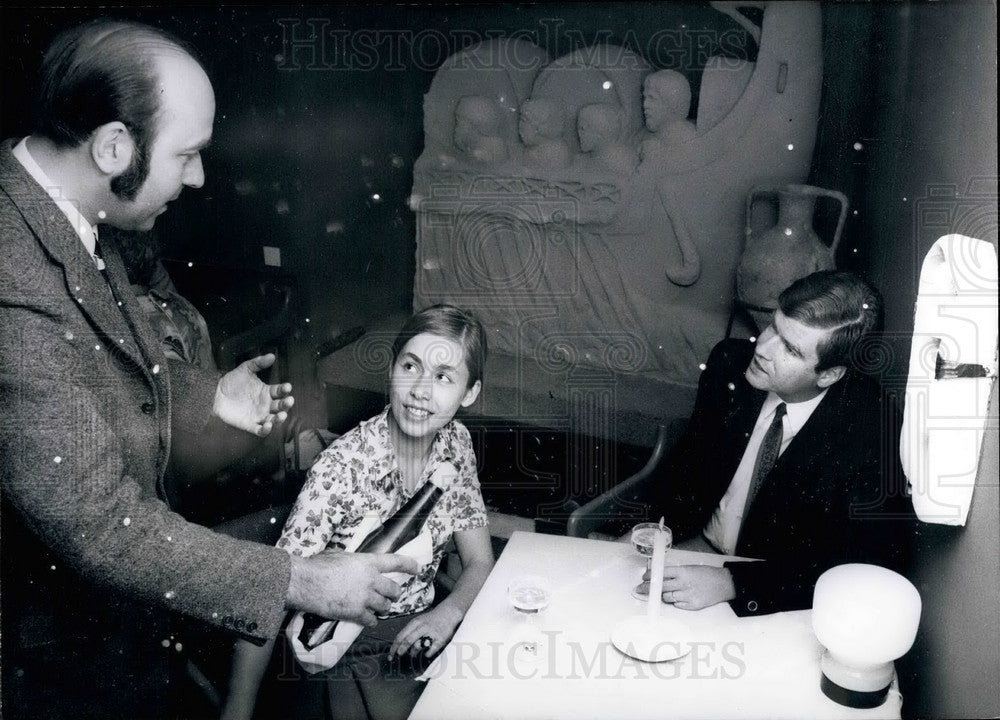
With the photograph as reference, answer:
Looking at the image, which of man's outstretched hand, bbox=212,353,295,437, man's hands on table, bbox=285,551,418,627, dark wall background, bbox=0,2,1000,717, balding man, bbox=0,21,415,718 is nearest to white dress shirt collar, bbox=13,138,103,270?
balding man, bbox=0,21,415,718

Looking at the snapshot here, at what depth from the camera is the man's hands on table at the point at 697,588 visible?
1.48 metres

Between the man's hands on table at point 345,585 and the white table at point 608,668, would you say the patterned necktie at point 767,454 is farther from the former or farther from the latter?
the man's hands on table at point 345,585

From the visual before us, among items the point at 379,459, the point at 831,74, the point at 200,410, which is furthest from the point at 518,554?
the point at 831,74

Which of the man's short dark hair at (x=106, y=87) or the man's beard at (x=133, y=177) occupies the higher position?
the man's short dark hair at (x=106, y=87)

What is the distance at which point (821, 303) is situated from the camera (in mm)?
1456

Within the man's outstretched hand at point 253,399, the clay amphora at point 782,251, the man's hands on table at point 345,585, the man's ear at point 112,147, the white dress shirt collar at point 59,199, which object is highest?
the man's ear at point 112,147

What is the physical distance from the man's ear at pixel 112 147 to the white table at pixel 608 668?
1004 millimetres

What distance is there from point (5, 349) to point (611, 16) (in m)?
1.20

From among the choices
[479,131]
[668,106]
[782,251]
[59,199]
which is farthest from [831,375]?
[59,199]

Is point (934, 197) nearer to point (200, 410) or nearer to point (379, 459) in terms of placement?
point (379, 459)

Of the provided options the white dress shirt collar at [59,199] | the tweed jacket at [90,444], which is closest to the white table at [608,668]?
the tweed jacket at [90,444]

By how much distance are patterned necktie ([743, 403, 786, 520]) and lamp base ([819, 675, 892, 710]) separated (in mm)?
378

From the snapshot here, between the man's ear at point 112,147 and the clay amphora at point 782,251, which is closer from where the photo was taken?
the man's ear at point 112,147

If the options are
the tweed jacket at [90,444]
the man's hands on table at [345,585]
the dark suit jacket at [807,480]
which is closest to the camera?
the tweed jacket at [90,444]
